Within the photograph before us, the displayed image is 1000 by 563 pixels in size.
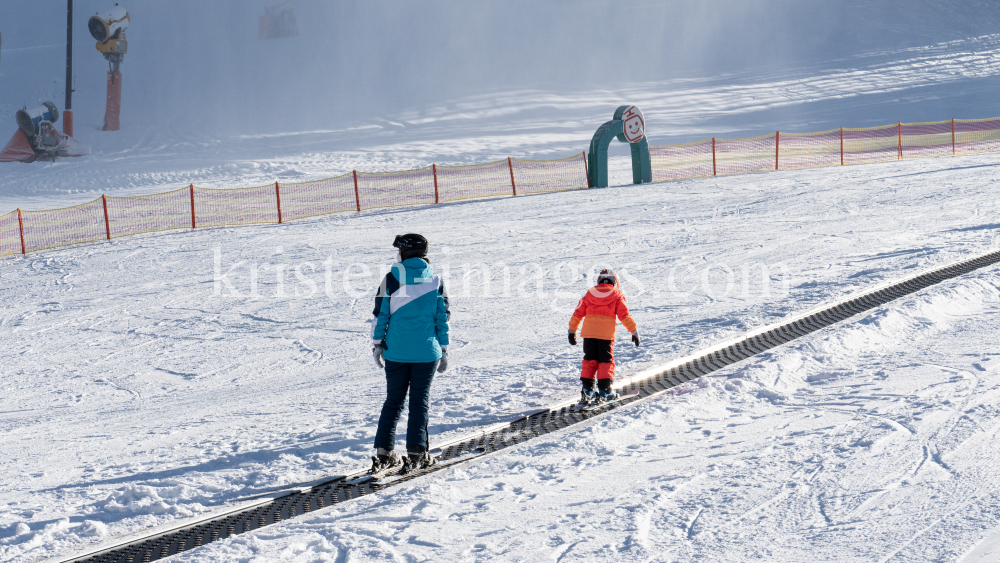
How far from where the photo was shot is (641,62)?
185 feet

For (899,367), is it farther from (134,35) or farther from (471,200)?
(134,35)

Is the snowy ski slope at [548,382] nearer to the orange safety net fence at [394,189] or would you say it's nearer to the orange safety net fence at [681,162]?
the orange safety net fence at [394,189]

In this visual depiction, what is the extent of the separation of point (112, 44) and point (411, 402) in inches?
1660

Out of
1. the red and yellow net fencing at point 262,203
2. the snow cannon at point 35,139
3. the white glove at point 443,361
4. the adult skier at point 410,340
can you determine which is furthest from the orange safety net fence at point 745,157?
the snow cannon at point 35,139

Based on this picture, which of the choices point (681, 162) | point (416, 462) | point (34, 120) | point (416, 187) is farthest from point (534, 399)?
point (34, 120)

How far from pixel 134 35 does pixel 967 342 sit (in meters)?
66.0

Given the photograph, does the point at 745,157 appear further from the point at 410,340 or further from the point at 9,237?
the point at 410,340

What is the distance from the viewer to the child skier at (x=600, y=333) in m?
6.18

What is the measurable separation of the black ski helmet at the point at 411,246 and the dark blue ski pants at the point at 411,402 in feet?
2.27

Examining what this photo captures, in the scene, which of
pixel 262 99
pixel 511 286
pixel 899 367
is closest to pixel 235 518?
pixel 899 367

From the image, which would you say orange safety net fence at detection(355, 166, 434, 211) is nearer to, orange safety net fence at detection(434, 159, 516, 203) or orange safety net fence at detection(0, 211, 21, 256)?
orange safety net fence at detection(434, 159, 516, 203)

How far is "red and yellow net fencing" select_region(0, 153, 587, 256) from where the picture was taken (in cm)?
1806

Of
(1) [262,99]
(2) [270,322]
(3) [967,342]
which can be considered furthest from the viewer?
(1) [262,99]

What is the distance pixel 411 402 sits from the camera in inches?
198
